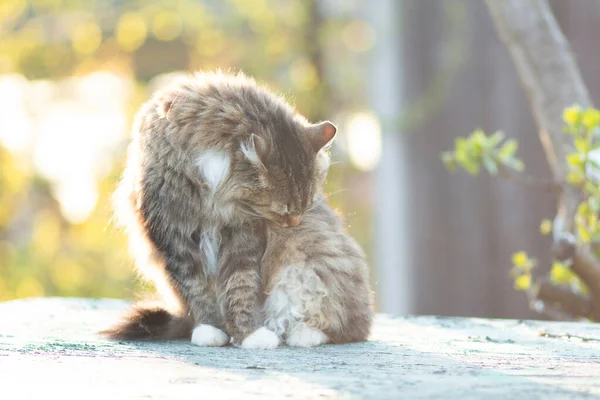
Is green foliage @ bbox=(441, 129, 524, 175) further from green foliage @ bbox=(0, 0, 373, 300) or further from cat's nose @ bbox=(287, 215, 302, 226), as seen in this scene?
green foliage @ bbox=(0, 0, 373, 300)

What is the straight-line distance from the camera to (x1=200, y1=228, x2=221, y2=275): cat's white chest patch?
9.34 feet

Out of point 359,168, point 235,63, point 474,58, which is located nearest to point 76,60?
point 235,63

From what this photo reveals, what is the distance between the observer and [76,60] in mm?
8852

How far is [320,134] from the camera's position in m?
3.05

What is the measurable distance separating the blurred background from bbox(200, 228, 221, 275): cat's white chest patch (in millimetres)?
3174

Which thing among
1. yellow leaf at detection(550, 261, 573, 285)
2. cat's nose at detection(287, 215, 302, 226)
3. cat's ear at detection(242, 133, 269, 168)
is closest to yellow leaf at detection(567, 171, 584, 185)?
yellow leaf at detection(550, 261, 573, 285)

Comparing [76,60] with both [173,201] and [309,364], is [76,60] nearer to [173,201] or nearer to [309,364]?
[173,201]

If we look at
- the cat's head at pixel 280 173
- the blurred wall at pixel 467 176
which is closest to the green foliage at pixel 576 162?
the cat's head at pixel 280 173

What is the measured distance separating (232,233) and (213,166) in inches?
9.5

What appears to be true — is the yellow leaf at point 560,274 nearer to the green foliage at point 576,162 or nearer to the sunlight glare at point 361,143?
the green foliage at point 576,162

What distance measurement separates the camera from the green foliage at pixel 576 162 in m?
3.17

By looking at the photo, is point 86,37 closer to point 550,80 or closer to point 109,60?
point 109,60

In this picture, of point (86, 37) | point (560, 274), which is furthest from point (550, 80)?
point (86, 37)

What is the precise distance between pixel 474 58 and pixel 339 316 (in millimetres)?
3599
